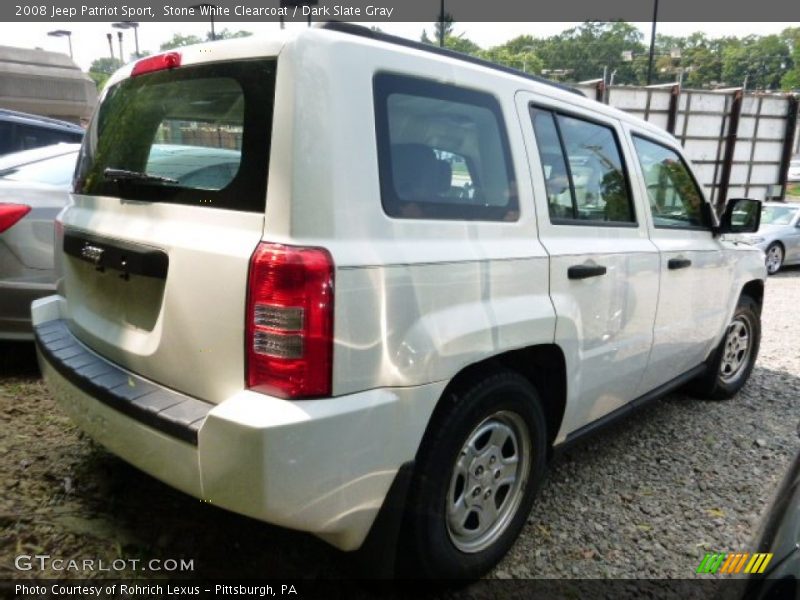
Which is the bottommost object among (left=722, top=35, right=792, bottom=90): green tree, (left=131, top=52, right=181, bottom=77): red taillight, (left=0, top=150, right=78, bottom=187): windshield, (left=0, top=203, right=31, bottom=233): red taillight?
(left=0, top=203, right=31, bottom=233): red taillight

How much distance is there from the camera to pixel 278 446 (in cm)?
148

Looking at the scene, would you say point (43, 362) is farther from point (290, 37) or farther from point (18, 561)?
point (290, 37)

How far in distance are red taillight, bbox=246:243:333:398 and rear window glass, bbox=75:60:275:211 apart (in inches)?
8.1

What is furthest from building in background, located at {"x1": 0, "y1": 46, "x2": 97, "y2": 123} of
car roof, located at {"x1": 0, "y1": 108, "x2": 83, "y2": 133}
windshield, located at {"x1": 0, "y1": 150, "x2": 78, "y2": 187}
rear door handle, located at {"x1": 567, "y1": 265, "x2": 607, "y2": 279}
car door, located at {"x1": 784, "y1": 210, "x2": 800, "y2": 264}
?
car door, located at {"x1": 784, "y1": 210, "x2": 800, "y2": 264}

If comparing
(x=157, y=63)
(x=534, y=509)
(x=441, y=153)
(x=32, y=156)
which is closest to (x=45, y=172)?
(x=32, y=156)

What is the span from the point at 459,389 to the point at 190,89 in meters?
1.37

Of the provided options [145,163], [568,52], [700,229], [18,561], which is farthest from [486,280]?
[568,52]

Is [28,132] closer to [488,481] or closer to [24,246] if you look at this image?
[24,246]

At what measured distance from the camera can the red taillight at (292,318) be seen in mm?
1530

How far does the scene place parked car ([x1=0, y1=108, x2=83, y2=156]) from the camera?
18.2ft

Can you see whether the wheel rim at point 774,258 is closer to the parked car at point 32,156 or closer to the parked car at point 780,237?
the parked car at point 780,237

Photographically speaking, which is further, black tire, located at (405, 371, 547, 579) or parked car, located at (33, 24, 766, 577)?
black tire, located at (405, 371, 547, 579)

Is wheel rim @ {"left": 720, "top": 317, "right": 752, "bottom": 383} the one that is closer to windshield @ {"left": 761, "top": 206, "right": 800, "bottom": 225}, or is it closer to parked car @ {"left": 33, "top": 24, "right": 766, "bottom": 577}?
parked car @ {"left": 33, "top": 24, "right": 766, "bottom": 577}

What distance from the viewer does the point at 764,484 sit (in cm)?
304
